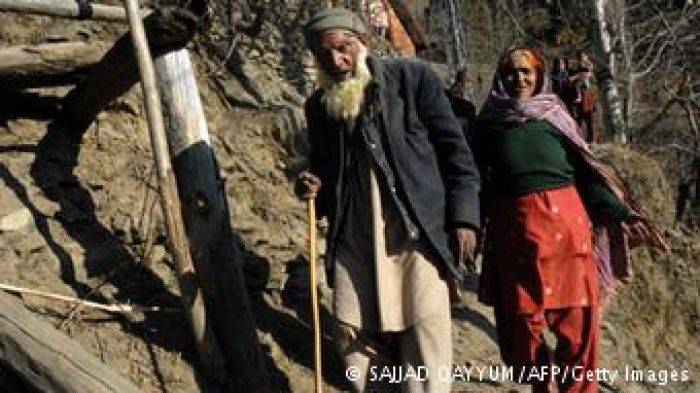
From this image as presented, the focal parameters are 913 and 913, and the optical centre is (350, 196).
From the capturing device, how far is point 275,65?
7.20 meters

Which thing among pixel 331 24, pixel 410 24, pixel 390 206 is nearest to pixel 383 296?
pixel 390 206

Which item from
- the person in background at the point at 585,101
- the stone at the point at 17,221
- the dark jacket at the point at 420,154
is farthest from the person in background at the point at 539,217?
the person in background at the point at 585,101

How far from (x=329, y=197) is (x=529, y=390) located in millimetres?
1714

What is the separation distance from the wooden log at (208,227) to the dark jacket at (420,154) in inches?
22.2

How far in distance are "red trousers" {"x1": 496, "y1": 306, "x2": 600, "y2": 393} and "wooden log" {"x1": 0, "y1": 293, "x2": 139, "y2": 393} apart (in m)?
1.61

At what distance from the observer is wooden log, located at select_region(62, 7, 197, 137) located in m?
3.81

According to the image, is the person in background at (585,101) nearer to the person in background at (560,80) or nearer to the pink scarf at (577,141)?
the person in background at (560,80)

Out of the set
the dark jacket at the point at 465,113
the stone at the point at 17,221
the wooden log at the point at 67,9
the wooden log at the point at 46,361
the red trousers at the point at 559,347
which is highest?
the wooden log at the point at 67,9

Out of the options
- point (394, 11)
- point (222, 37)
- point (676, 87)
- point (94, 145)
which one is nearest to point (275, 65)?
point (222, 37)

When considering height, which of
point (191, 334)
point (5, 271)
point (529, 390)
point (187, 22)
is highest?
point (187, 22)

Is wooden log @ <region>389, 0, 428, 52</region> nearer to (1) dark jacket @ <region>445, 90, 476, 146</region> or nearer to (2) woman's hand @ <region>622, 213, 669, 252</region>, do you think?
(1) dark jacket @ <region>445, 90, 476, 146</region>

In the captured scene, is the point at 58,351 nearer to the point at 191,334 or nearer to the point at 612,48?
the point at 191,334

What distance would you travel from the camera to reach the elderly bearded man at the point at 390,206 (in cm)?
345

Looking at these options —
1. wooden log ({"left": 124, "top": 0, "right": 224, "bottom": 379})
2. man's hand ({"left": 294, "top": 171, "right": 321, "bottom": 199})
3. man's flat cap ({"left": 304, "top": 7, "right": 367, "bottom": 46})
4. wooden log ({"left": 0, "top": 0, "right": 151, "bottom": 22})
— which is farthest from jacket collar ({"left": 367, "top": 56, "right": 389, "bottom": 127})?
wooden log ({"left": 0, "top": 0, "right": 151, "bottom": 22})
